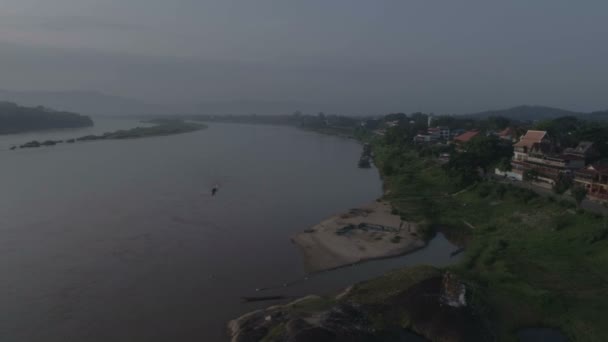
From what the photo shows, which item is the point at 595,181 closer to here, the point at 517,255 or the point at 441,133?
the point at 517,255

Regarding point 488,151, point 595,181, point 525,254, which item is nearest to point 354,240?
point 525,254

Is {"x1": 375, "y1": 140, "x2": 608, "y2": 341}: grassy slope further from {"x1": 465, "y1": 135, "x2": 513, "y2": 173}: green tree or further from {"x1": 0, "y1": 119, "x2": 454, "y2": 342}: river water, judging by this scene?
{"x1": 465, "y1": 135, "x2": 513, "y2": 173}: green tree

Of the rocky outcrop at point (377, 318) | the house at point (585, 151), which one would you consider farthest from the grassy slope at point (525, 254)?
the house at point (585, 151)

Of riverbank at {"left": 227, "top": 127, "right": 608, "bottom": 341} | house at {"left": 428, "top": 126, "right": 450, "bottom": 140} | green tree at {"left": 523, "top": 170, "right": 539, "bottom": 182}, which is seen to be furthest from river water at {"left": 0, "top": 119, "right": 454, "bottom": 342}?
house at {"left": 428, "top": 126, "right": 450, "bottom": 140}

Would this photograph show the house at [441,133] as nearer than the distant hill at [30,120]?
Yes

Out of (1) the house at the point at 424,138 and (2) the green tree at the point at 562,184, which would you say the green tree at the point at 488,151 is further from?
(1) the house at the point at 424,138

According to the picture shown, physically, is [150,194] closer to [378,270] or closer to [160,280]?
[160,280]
